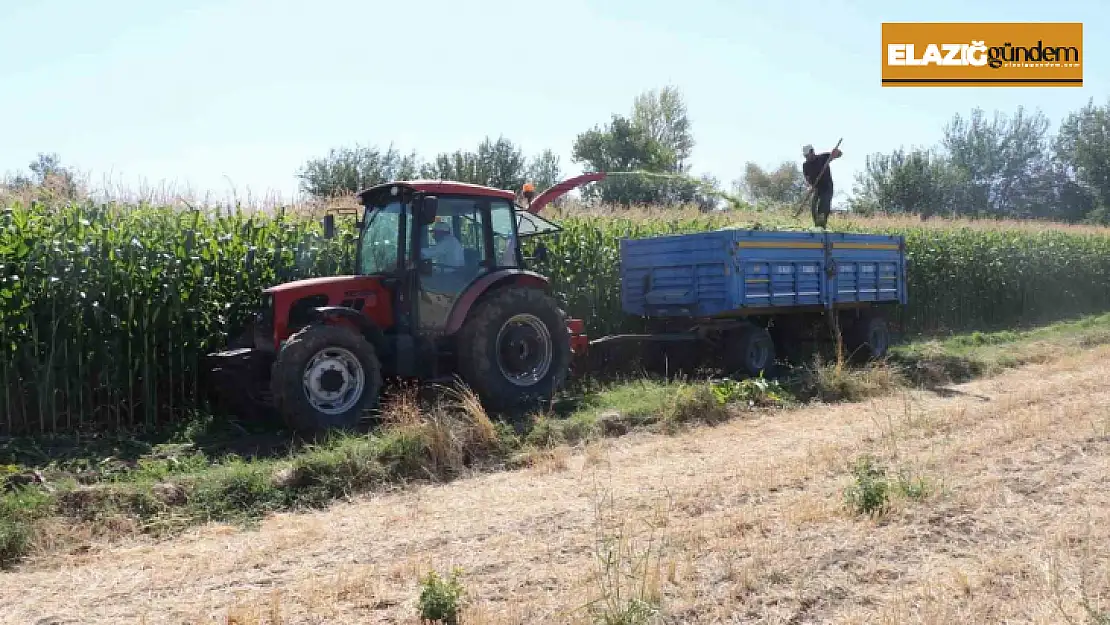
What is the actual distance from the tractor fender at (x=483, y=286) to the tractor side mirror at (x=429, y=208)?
32.6 inches

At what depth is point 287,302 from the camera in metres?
7.76

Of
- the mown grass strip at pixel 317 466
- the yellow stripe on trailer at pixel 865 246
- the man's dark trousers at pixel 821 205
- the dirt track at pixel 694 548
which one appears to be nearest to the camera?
the dirt track at pixel 694 548

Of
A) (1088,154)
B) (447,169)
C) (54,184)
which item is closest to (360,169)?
(447,169)

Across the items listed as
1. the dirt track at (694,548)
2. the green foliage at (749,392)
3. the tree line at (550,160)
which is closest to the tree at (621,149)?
the tree line at (550,160)

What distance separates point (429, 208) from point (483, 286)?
98cm

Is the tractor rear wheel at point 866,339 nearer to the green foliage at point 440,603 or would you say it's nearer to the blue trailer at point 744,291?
the blue trailer at point 744,291

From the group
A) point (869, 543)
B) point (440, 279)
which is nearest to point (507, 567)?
point (869, 543)

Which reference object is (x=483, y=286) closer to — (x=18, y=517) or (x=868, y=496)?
(x=18, y=517)

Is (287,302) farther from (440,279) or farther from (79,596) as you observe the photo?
(79,596)

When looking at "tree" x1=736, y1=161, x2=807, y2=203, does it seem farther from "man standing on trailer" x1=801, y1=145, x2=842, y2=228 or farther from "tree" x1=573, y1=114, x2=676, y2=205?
"man standing on trailer" x1=801, y1=145, x2=842, y2=228

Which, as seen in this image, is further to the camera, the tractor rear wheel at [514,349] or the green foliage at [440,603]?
the tractor rear wheel at [514,349]

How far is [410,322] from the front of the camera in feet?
27.1

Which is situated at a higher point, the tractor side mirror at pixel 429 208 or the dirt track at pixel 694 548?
the tractor side mirror at pixel 429 208

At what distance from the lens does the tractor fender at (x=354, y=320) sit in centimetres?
771
